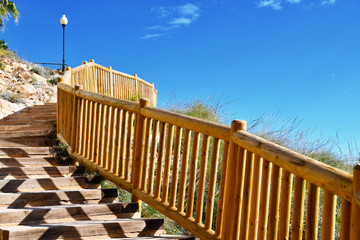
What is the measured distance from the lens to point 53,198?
4.77m

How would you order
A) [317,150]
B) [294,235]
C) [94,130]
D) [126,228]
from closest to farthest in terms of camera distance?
[294,235]
[126,228]
[94,130]
[317,150]

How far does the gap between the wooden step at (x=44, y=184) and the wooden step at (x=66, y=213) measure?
3.05 feet

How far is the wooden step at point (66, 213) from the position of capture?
4.03 m

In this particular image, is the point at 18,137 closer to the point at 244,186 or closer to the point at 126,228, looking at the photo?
the point at 126,228

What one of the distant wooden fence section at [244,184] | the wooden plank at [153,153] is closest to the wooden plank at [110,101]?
the distant wooden fence section at [244,184]

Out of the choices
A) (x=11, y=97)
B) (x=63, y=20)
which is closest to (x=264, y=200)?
(x=11, y=97)

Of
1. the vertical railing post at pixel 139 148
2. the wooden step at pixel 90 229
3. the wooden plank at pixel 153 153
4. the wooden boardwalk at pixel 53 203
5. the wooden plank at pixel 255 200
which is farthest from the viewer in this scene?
the vertical railing post at pixel 139 148

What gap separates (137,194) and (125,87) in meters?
11.1

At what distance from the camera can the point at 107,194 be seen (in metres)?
5.13

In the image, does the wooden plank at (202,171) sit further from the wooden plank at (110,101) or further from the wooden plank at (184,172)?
the wooden plank at (110,101)

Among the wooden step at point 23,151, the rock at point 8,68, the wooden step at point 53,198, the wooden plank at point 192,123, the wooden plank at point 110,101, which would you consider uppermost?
the rock at point 8,68

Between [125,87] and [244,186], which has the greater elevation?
[125,87]

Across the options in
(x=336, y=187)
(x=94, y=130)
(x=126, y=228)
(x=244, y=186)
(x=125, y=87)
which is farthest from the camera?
(x=125, y=87)

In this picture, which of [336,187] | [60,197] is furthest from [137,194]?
[336,187]
